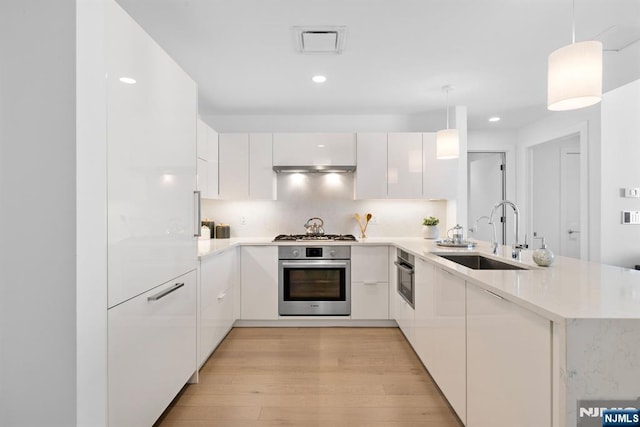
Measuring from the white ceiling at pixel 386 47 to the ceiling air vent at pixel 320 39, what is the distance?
0.05m

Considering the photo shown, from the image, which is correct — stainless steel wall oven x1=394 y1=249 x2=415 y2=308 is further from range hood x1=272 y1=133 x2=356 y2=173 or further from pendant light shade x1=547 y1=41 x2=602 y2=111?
pendant light shade x1=547 y1=41 x2=602 y2=111

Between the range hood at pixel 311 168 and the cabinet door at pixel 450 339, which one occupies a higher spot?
the range hood at pixel 311 168

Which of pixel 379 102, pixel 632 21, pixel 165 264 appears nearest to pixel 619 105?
pixel 632 21

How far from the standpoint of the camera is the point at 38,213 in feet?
3.94

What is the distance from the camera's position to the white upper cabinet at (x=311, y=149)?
3.90 meters

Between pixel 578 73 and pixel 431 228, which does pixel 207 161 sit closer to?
pixel 431 228

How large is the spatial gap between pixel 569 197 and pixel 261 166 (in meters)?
4.42

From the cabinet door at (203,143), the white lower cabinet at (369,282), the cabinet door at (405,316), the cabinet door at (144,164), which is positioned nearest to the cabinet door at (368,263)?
the white lower cabinet at (369,282)

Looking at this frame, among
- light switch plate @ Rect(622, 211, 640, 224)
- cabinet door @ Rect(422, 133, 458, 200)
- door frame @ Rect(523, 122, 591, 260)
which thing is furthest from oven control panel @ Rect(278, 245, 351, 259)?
light switch plate @ Rect(622, 211, 640, 224)

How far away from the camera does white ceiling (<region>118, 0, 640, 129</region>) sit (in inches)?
81.5

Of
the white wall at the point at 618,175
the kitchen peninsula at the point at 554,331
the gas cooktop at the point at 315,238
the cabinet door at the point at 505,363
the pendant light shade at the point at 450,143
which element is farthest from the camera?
the gas cooktop at the point at 315,238

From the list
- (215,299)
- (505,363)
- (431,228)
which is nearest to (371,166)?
(431,228)

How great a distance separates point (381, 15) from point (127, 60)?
59.2 inches

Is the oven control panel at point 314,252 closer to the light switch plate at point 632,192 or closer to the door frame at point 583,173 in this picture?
the door frame at point 583,173
